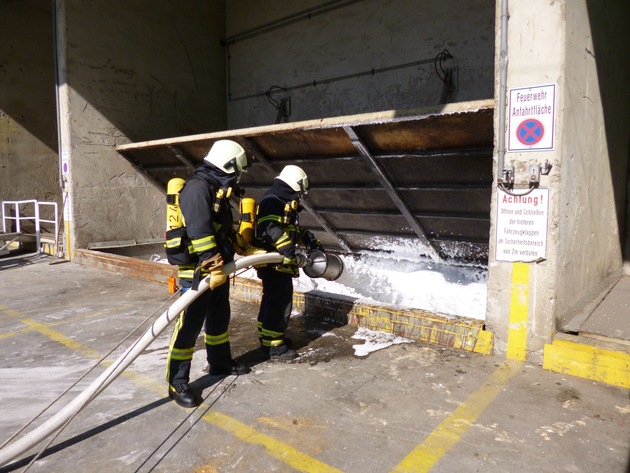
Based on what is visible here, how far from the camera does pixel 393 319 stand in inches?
186

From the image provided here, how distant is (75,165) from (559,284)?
890cm

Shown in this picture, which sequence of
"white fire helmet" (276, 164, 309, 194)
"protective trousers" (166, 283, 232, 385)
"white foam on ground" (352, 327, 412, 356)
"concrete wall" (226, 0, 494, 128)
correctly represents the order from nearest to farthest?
"protective trousers" (166, 283, 232, 385) < "white fire helmet" (276, 164, 309, 194) < "white foam on ground" (352, 327, 412, 356) < "concrete wall" (226, 0, 494, 128)

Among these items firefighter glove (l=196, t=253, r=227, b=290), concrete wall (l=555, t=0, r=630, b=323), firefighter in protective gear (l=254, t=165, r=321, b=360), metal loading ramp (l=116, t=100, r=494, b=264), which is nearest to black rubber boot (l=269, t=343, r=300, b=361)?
firefighter in protective gear (l=254, t=165, r=321, b=360)

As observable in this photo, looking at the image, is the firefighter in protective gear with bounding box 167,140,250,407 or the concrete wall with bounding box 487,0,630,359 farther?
the concrete wall with bounding box 487,0,630,359

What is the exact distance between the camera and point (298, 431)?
9.44 feet

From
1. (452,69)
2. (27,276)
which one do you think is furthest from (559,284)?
(27,276)

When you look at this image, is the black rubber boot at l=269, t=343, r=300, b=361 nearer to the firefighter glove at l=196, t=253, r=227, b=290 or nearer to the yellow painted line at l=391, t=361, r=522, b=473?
the firefighter glove at l=196, t=253, r=227, b=290

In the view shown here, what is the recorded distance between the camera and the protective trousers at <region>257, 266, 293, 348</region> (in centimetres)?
414

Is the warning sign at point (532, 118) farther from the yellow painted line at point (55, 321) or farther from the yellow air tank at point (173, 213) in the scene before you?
the yellow painted line at point (55, 321)

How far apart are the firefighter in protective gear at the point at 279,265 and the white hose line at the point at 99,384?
582mm

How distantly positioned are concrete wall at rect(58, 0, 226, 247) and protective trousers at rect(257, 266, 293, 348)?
267 inches

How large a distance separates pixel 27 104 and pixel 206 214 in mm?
11797

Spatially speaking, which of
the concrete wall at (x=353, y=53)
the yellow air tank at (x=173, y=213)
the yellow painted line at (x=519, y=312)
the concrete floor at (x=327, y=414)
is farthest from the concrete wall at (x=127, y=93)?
the yellow painted line at (x=519, y=312)

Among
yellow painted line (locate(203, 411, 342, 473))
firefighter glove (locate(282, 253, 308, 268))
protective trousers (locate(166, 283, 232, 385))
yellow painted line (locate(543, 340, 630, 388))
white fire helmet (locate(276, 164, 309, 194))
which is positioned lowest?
yellow painted line (locate(203, 411, 342, 473))
